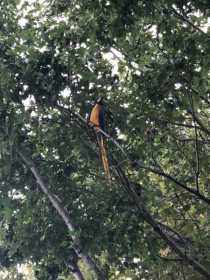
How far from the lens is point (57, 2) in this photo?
28.8 feet

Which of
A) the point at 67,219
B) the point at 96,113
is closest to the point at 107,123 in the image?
the point at 96,113

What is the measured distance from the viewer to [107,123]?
1010cm

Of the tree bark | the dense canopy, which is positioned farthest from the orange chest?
the tree bark

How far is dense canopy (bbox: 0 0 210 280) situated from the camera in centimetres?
779

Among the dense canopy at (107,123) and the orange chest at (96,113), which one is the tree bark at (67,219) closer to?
the dense canopy at (107,123)

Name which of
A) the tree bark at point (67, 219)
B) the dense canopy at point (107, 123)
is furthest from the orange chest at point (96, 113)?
the tree bark at point (67, 219)

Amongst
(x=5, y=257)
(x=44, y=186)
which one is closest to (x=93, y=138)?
(x=44, y=186)

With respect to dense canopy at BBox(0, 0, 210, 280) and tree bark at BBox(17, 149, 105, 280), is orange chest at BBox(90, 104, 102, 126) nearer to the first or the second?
dense canopy at BBox(0, 0, 210, 280)

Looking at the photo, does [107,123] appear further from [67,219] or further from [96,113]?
[67,219]

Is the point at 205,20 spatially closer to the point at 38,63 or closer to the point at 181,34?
the point at 181,34

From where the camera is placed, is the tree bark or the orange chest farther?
the tree bark

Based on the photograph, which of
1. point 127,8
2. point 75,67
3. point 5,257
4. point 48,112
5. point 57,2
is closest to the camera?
point 127,8

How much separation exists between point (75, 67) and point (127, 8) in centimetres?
267

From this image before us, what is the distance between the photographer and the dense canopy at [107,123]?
779cm
